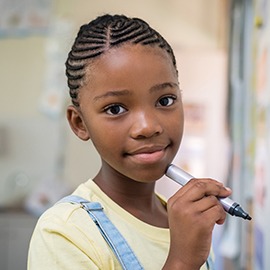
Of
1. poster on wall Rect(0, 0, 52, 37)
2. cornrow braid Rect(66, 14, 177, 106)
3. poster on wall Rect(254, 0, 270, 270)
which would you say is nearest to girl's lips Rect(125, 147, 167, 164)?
cornrow braid Rect(66, 14, 177, 106)

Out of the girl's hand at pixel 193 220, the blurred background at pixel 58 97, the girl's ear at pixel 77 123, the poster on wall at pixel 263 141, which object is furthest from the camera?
the blurred background at pixel 58 97

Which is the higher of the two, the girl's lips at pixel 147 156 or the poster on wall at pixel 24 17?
the poster on wall at pixel 24 17

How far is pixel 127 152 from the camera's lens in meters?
0.55

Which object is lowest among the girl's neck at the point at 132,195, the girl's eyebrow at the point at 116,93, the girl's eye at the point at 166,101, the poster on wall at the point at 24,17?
the girl's neck at the point at 132,195

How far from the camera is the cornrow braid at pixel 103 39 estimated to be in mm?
563

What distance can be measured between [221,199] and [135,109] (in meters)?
0.14

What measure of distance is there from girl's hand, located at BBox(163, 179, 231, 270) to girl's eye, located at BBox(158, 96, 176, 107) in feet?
0.35

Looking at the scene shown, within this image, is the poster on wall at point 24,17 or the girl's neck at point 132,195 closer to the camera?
the girl's neck at point 132,195

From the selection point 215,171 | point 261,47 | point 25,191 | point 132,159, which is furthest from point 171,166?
point 25,191

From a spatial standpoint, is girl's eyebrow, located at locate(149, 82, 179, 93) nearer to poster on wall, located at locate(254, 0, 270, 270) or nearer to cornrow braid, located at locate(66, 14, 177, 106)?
A: cornrow braid, located at locate(66, 14, 177, 106)

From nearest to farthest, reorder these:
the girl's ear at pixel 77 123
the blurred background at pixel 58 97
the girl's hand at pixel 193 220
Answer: the girl's hand at pixel 193 220 < the girl's ear at pixel 77 123 < the blurred background at pixel 58 97

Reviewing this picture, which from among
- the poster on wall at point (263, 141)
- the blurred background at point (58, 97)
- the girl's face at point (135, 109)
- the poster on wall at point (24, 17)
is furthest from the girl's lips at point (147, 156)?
the poster on wall at point (24, 17)

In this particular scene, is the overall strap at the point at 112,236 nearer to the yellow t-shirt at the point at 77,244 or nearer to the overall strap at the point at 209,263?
the yellow t-shirt at the point at 77,244

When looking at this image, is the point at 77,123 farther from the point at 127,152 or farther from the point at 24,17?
the point at 24,17
